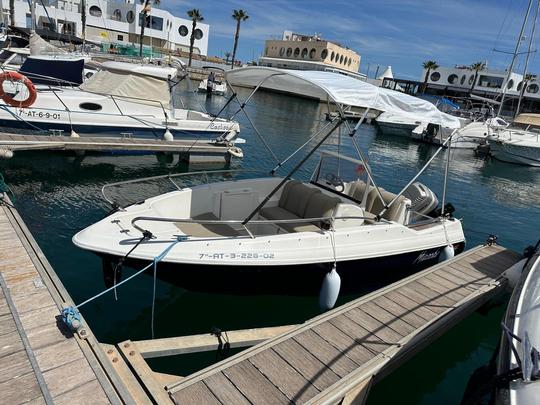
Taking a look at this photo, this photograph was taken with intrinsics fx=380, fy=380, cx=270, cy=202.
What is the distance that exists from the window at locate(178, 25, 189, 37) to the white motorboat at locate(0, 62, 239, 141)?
73.8 m

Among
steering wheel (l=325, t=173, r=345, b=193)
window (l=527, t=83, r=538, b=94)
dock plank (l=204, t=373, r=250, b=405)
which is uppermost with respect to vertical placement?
window (l=527, t=83, r=538, b=94)

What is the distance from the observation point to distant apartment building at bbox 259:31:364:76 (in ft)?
249

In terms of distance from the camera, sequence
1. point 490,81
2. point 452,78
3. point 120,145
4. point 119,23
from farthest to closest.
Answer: point 119,23 → point 452,78 → point 490,81 → point 120,145

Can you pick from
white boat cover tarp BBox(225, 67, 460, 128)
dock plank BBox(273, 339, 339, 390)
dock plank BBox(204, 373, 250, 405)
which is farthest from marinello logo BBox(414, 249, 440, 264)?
dock plank BBox(204, 373, 250, 405)

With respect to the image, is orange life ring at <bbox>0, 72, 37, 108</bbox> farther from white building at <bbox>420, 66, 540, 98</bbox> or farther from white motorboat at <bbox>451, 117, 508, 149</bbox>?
white building at <bbox>420, 66, 540, 98</bbox>

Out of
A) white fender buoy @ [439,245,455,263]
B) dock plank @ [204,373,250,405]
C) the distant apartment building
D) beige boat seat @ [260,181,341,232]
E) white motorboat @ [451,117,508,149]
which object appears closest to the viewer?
dock plank @ [204,373,250,405]

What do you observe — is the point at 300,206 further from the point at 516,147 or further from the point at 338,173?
the point at 516,147

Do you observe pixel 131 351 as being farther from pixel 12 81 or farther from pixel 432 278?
pixel 12 81

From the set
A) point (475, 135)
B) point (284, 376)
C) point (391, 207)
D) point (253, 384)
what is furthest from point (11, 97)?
point (475, 135)

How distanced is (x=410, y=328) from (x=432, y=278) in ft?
6.60

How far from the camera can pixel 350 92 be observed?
598 centimetres

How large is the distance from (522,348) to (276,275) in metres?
3.23

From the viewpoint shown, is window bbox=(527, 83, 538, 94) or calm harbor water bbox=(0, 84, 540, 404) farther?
window bbox=(527, 83, 538, 94)

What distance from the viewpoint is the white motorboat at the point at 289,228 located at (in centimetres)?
533
